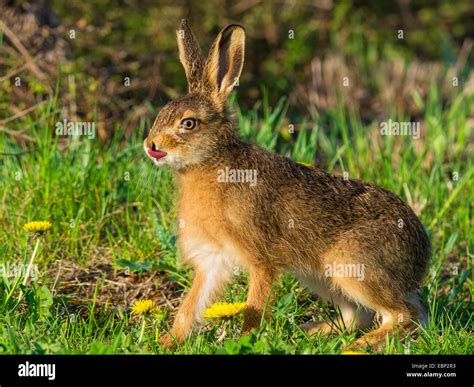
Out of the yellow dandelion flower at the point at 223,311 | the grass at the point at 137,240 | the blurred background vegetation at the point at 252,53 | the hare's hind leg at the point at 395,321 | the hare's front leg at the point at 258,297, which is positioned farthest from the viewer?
the blurred background vegetation at the point at 252,53

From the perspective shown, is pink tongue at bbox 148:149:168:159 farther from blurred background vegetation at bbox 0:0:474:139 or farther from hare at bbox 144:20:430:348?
blurred background vegetation at bbox 0:0:474:139

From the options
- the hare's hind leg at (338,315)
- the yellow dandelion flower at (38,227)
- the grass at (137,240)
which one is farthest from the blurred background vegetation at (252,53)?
the hare's hind leg at (338,315)

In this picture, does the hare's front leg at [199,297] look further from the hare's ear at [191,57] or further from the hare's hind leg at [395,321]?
the hare's ear at [191,57]

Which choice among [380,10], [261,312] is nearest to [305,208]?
[261,312]

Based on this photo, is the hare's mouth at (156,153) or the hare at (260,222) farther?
the hare at (260,222)

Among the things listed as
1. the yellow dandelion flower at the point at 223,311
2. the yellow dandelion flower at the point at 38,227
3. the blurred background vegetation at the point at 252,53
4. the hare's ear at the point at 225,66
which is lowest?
the yellow dandelion flower at the point at 223,311

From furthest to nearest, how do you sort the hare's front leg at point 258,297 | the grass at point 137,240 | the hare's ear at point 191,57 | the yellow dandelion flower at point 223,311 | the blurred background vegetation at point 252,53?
the blurred background vegetation at point 252,53, the hare's ear at point 191,57, the hare's front leg at point 258,297, the grass at point 137,240, the yellow dandelion flower at point 223,311

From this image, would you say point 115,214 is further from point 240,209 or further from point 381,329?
point 381,329

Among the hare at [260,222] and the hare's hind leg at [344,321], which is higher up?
the hare at [260,222]

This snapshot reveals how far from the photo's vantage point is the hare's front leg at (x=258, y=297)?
14.6 ft

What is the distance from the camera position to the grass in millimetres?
4340

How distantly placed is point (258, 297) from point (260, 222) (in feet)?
1.27

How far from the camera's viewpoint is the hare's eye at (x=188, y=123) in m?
4.42
